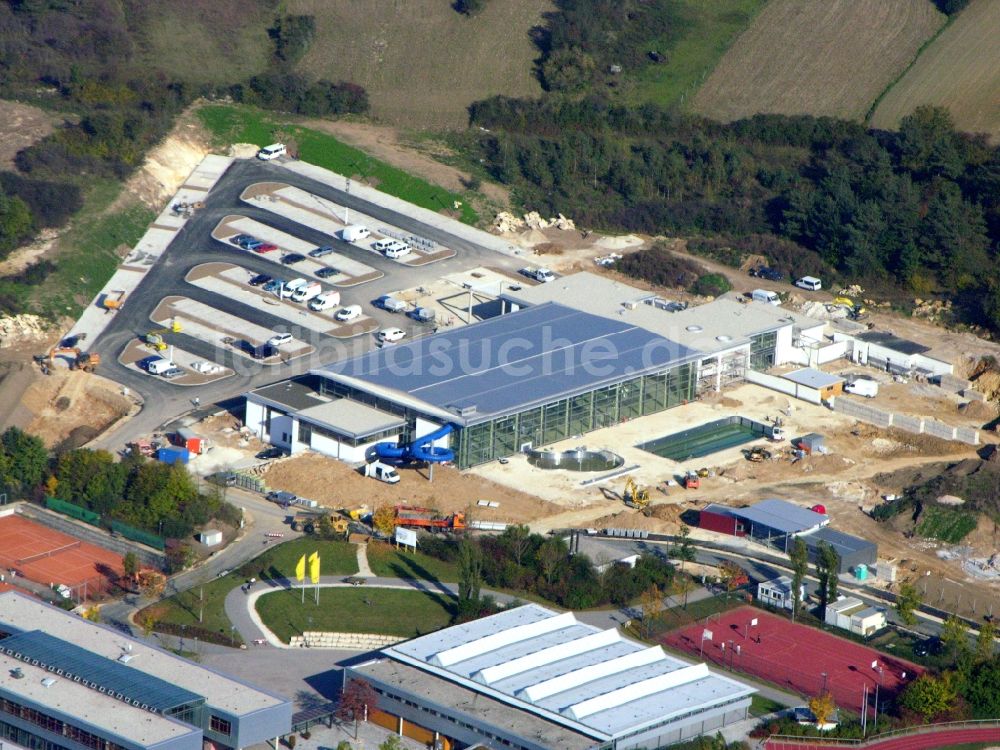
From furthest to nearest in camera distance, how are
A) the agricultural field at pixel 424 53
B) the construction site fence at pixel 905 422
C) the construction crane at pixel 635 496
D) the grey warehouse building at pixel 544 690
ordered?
the agricultural field at pixel 424 53 → the construction site fence at pixel 905 422 → the construction crane at pixel 635 496 → the grey warehouse building at pixel 544 690

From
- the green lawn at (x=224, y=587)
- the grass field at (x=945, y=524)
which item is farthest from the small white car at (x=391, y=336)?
the grass field at (x=945, y=524)

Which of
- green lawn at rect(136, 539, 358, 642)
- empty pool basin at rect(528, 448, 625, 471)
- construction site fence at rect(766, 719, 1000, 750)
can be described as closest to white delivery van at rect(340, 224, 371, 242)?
empty pool basin at rect(528, 448, 625, 471)

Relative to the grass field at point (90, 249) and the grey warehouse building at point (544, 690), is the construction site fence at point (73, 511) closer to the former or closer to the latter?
the grey warehouse building at point (544, 690)

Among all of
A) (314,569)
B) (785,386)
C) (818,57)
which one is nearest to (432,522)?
(314,569)

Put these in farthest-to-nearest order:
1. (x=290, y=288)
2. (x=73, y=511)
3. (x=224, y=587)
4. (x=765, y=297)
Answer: (x=765, y=297), (x=290, y=288), (x=73, y=511), (x=224, y=587)

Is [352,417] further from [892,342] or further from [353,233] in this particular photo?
[892,342]

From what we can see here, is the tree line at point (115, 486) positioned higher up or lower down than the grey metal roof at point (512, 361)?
lower down
